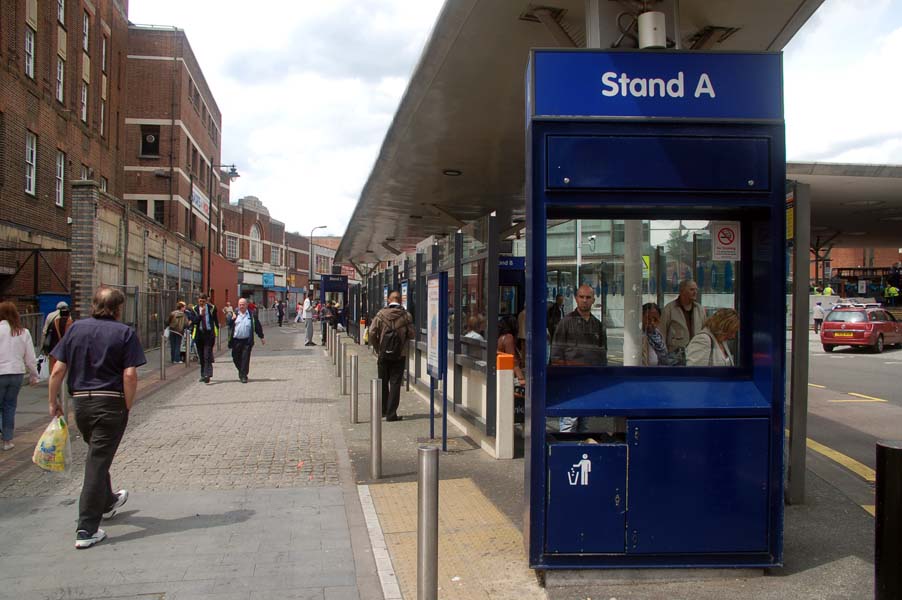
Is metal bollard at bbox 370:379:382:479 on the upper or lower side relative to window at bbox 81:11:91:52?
lower

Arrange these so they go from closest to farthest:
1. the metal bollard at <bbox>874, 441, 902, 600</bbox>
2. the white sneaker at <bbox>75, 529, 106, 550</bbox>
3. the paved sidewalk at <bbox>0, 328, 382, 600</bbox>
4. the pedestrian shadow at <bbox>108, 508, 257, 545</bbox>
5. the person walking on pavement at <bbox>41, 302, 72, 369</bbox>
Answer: the metal bollard at <bbox>874, 441, 902, 600</bbox> → the paved sidewalk at <bbox>0, 328, 382, 600</bbox> → the white sneaker at <bbox>75, 529, 106, 550</bbox> → the pedestrian shadow at <bbox>108, 508, 257, 545</bbox> → the person walking on pavement at <bbox>41, 302, 72, 369</bbox>

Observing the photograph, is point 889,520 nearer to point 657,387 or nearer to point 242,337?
point 657,387

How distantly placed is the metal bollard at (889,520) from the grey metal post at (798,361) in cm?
311

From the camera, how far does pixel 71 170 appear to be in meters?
25.3

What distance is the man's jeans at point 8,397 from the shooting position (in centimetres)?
808

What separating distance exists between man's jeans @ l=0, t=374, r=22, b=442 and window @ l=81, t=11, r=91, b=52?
75.1ft

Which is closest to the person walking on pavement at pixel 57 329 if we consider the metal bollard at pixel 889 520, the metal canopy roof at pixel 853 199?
the metal bollard at pixel 889 520

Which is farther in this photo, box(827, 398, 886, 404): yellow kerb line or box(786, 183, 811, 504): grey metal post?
box(827, 398, 886, 404): yellow kerb line

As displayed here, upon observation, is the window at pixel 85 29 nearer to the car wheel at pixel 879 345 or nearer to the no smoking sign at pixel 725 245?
the no smoking sign at pixel 725 245

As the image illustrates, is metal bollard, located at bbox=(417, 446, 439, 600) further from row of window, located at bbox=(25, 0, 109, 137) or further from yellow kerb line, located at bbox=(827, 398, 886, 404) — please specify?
row of window, located at bbox=(25, 0, 109, 137)

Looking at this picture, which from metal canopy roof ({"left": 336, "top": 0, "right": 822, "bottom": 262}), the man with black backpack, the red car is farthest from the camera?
the red car

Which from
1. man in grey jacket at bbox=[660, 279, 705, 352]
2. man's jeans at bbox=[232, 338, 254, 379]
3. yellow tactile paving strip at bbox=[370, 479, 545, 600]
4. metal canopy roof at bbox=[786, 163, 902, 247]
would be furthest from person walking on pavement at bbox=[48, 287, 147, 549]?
metal canopy roof at bbox=[786, 163, 902, 247]

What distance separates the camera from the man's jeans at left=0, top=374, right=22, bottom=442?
26.5ft

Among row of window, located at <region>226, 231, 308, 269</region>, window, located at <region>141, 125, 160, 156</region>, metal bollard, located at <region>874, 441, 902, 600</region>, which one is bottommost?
metal bollard, located at <region>874, 441, 902, 600</region>
